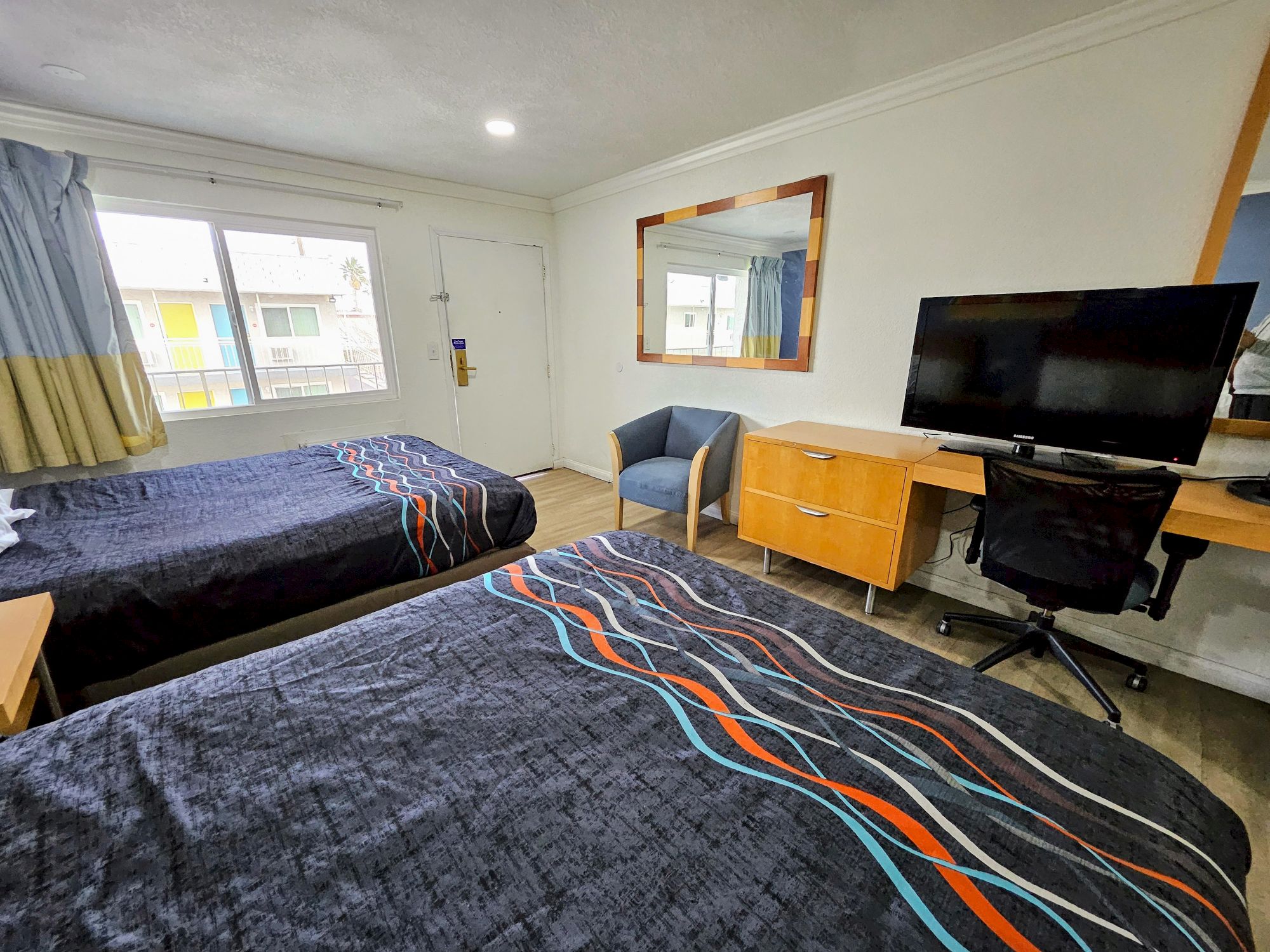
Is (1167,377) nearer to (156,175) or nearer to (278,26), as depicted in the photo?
(278,26)

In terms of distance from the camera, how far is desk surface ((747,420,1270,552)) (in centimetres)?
146

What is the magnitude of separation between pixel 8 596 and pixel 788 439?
9.10 ft

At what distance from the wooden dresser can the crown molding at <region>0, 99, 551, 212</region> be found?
9.96 ft

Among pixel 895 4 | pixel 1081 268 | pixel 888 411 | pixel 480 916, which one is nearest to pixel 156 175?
pixel 895 4

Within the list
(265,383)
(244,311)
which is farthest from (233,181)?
(265,383)

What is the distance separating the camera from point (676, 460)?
133 inches

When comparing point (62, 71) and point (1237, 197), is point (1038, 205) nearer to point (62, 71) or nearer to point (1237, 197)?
point (1237, 197)

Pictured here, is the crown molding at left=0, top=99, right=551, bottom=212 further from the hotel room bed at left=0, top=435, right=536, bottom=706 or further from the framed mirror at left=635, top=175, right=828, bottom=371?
the hotel room bed at left=0, top=435, right=536, bottom=706

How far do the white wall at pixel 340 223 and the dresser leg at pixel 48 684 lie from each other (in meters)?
2.22

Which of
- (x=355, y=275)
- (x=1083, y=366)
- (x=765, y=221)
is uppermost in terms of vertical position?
(x=765, y=221)

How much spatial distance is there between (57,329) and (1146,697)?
5.19 m

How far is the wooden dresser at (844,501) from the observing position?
7.10 ft

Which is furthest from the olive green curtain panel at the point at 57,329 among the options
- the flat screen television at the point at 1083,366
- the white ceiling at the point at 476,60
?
the flat screen television at the point at 1083,366

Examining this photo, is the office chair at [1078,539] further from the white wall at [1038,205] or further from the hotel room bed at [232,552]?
the hotel room bed at [232,552]
